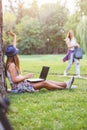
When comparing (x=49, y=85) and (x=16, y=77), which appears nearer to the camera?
(x=16, y=77)

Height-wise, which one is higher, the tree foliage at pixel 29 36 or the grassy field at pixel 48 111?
the grassy field at pixel 48 111

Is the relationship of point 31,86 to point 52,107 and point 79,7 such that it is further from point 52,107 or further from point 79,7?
point 79,7

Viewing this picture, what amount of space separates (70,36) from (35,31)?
117ft

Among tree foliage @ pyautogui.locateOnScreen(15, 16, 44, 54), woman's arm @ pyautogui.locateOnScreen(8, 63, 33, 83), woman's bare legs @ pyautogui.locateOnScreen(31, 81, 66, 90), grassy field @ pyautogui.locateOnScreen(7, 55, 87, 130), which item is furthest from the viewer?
tree foliage @ pyautogui.locateOnScreen(15, 16, 44, 54)

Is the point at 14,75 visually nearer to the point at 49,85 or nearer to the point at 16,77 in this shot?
the point at 16,77

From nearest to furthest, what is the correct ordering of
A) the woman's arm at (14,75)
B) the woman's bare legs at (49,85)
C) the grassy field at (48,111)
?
the grassy field at (48,111) → the woman's arm at (14,75) → the woman's bare legs at (49,85)

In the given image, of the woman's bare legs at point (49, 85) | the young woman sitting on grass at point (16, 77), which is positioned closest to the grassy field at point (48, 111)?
the young woman sitting on grass at point (16, 77)

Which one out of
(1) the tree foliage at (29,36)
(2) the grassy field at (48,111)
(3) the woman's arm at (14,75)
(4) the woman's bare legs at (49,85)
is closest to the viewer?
(2) the grassy field at (48,111)

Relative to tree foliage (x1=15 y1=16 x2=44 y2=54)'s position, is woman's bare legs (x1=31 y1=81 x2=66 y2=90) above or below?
above

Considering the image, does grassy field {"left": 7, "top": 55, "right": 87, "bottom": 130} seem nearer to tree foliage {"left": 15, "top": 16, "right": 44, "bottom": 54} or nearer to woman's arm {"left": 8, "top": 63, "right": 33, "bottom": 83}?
woman's arm {"left": 8, "top": 63, "right": 33, "bottom": 83}

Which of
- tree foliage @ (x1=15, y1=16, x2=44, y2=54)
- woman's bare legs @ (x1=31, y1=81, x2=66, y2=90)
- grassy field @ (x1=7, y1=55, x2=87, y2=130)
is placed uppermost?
grassy field @ (x1=7, y1=55, x2=87, y2=130)

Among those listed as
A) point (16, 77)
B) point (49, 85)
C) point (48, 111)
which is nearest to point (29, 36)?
point (49, 85)

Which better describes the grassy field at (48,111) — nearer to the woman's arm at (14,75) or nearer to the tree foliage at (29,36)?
the woman's arm at (14,75)

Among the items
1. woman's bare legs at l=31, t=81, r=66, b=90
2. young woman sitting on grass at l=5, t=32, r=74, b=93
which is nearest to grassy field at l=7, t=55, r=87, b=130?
young woman sitting on grass at l=5, t=32, r=74, b=93
